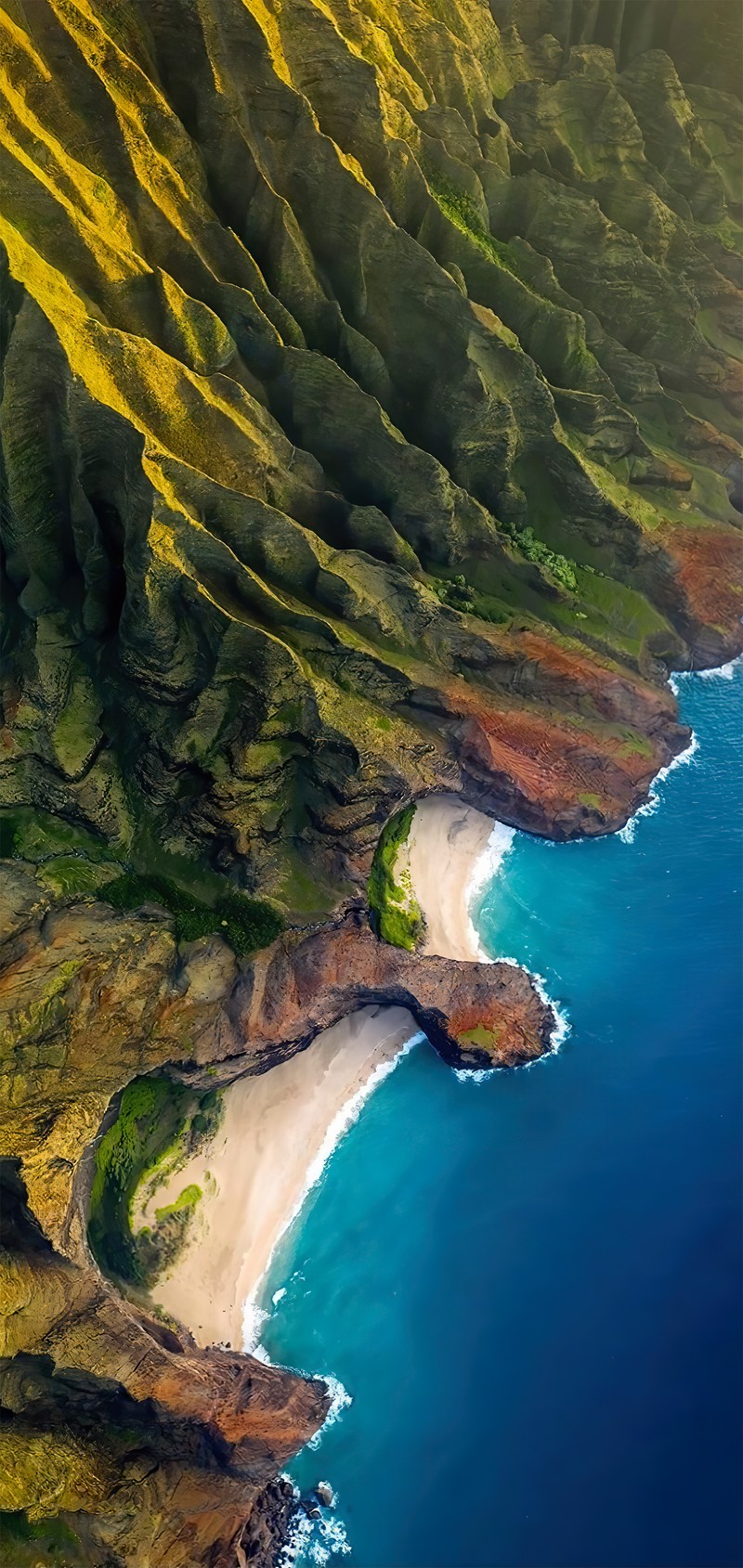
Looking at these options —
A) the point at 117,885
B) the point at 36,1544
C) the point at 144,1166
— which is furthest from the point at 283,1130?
the point at 36,1544

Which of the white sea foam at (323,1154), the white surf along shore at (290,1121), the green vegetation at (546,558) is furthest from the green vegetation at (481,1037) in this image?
the green vegetation at (546,558)

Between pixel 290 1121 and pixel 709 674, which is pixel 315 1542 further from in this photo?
pixel 709 674

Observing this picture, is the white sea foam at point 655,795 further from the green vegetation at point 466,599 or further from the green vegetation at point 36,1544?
the green vegetation at point 36,1544

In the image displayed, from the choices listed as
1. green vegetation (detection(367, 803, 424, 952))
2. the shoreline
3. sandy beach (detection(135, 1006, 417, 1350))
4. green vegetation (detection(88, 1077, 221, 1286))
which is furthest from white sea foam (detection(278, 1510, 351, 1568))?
green vegetation (detection(367, 803, 424, 952))

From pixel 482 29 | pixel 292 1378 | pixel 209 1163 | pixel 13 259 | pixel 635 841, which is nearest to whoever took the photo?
pixel 13 259

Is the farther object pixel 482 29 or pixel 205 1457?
pixel 482 29

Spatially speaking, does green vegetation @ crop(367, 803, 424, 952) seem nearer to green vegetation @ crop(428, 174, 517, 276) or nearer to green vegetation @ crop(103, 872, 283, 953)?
green vegetation @ crop(103, 872, 283, 953)

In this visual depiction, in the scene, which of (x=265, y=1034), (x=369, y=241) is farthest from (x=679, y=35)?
(x=265, y=1034)

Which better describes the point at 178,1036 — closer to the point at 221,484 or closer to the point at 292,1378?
the point at 292,1378
